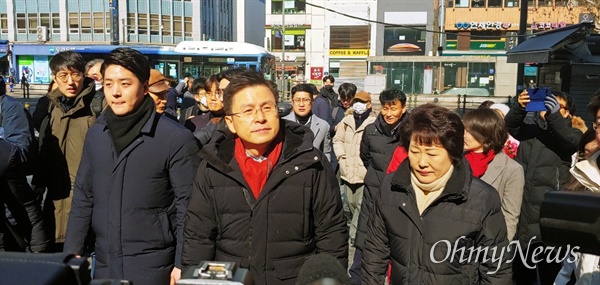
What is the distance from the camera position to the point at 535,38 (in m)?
11.7

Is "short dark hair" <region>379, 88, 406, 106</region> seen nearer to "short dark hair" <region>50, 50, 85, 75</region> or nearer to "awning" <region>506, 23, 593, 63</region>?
"short dark hair" <region>50, 50, 85, 75</region>

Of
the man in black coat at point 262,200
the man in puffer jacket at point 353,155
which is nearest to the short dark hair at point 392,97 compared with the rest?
the man in puffer jacket at point 353,155

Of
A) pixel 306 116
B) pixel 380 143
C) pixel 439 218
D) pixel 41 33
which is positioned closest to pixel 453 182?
pixel 439 218

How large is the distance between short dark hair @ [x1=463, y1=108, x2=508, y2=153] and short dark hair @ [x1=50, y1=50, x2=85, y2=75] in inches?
126

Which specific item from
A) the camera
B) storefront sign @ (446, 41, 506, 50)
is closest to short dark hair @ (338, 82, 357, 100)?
the camera

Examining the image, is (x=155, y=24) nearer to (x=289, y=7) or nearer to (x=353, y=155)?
(x=289, y=7)

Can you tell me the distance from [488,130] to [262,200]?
210 centimetres

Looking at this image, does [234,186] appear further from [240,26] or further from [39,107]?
[240,26]

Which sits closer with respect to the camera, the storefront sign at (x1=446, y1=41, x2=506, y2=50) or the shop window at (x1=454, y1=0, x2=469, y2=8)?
the storefront sign at (x1=446, y1=41, x2=506, y2=50)

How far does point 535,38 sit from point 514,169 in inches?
353

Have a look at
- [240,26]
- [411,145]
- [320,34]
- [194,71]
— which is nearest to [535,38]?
[411,145]

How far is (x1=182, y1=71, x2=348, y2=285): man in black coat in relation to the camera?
2627mm

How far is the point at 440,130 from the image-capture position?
9.11ft

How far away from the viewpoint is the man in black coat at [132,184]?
2.86 m
